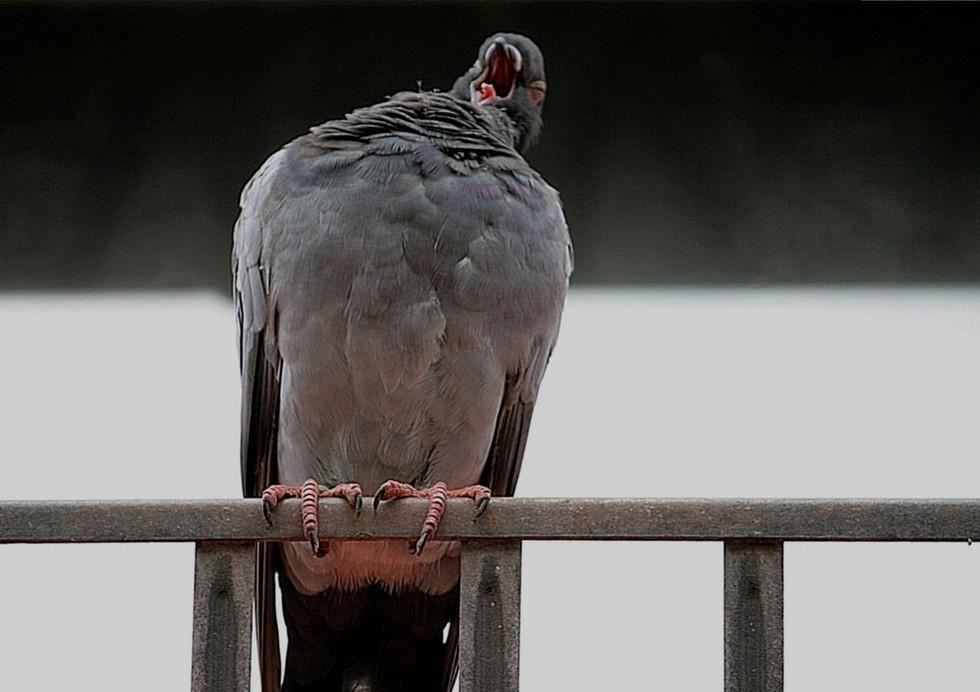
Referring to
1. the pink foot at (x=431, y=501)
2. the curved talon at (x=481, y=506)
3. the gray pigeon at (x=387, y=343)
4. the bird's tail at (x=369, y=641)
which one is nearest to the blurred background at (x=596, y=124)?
the gray pigeon at (x=387, y=343)

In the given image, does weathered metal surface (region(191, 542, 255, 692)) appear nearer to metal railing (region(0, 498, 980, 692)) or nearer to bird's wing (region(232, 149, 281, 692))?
metal railing (region(0, 498, 980, 692))

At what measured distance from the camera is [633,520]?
165 cm

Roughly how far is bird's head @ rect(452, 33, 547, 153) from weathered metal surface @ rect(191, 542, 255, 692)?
1368 mm

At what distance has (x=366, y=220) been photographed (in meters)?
2.30

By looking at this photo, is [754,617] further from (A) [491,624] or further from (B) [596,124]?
(B) [596,124]

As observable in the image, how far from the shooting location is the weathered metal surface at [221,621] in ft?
5.37

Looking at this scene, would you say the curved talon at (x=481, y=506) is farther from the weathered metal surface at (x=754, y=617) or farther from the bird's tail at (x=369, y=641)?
the bird's tail at (x=369, y=641)

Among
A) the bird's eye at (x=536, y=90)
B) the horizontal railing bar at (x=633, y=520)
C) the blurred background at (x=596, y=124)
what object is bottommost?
the horizontal railing bar at (x=633, y=520)

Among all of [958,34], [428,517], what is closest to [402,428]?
[428,517]

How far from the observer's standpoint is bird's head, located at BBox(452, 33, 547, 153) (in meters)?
2.84

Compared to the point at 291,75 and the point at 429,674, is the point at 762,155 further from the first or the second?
the point at 429,674

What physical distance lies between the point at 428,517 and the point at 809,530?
0.45 meters

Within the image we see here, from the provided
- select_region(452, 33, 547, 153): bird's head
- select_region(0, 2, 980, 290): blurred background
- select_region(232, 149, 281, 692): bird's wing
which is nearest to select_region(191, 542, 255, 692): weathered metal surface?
select_region(232, 149, 281, 692): bird's wing

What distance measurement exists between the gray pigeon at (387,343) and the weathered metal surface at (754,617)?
Result: 2.54 feet
